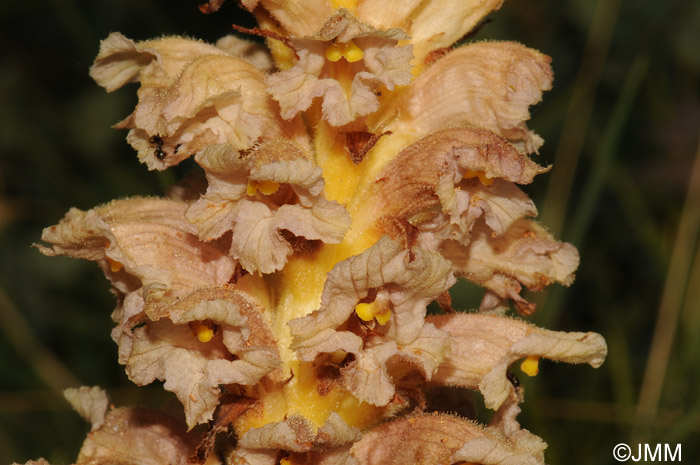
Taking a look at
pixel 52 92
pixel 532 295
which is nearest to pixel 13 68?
pixel 52 92

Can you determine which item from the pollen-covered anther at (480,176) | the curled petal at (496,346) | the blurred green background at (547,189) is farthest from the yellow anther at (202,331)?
the blurred green background at (547,189)

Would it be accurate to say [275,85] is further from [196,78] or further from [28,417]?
[28,417]

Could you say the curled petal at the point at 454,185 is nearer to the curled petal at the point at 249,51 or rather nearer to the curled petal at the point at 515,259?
the curled petal at the point at 515,259

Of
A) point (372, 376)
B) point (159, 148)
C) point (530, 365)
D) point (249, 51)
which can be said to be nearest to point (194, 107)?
point (159, 148)

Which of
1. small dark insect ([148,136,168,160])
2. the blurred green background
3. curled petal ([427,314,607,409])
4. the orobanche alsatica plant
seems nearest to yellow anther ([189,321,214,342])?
the orobanche alsatica plant

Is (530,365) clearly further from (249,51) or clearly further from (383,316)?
(249,51)

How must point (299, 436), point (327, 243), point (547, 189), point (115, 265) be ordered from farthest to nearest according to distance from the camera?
point (547, 189)
point (115, 265)
point (327, 243)
point (299, 436)

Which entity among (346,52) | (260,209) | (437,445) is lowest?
(437,445)
